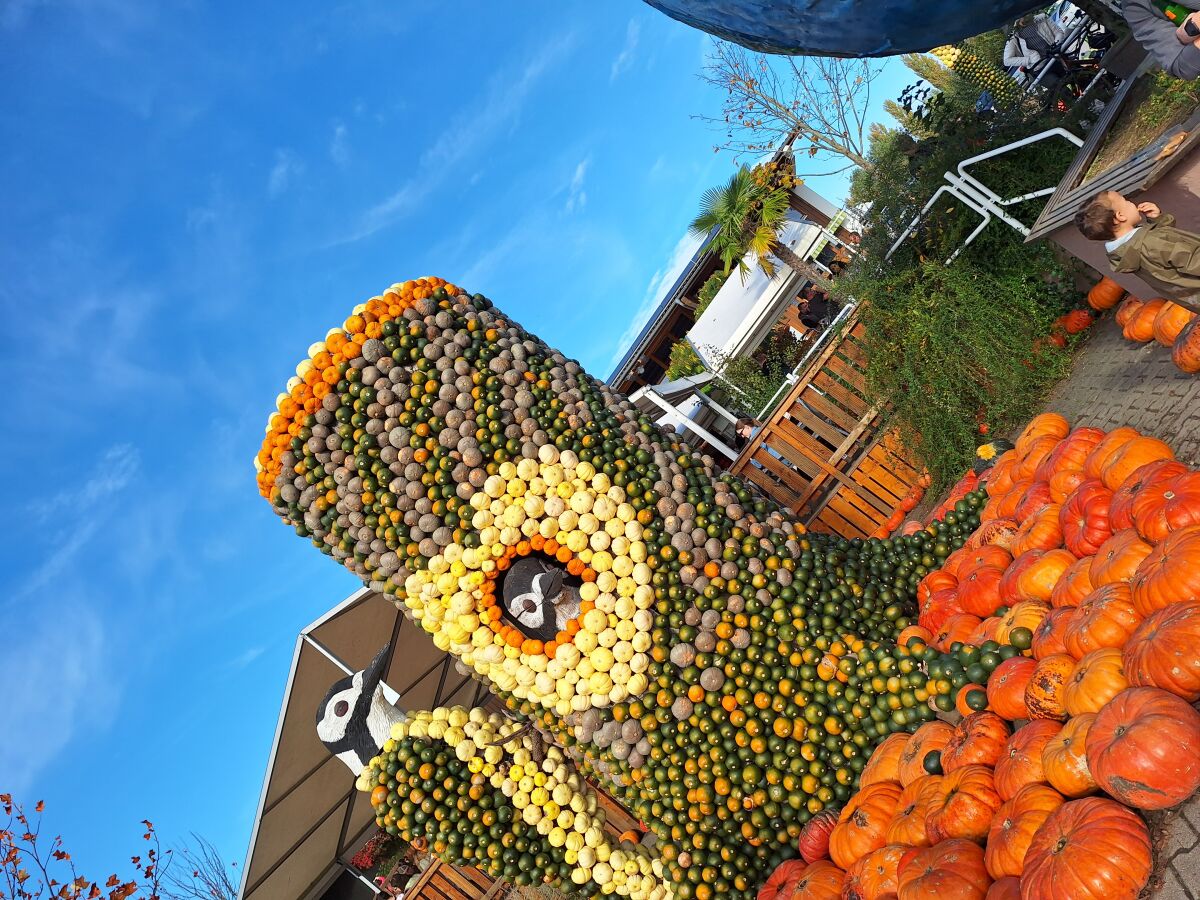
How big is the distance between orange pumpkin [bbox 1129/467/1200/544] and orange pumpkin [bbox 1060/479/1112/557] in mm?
315

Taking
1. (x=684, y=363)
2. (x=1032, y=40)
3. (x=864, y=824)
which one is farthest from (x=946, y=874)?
(x=684, y=363)

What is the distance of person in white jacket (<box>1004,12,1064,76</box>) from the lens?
11.7 meters

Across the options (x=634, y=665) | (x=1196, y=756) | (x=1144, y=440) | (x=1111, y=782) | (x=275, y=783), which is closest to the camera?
(x=1196, y=756)

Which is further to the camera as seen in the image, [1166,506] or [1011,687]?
[1011,687]

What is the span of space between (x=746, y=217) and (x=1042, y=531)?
10.4 m

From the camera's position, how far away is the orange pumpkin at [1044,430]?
5.23 metres

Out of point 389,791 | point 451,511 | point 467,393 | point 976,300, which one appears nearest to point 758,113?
point 976,300

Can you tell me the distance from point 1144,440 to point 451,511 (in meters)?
4.28

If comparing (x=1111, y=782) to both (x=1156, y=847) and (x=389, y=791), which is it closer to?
(x=1156, y=847)

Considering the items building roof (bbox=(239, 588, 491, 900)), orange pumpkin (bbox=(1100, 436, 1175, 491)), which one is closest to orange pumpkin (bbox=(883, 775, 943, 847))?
orange pumpkin (bbox=(1100, 436, 1175, 491))

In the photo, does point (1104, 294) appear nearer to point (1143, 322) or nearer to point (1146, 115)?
point (1143, 322)

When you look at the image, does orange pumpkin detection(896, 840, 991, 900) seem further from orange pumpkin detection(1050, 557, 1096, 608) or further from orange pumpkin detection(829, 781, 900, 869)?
orange pumpkin detection(1050, 557, 1096, 608)

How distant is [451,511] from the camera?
18.0 ft

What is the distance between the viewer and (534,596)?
535 centimetres
